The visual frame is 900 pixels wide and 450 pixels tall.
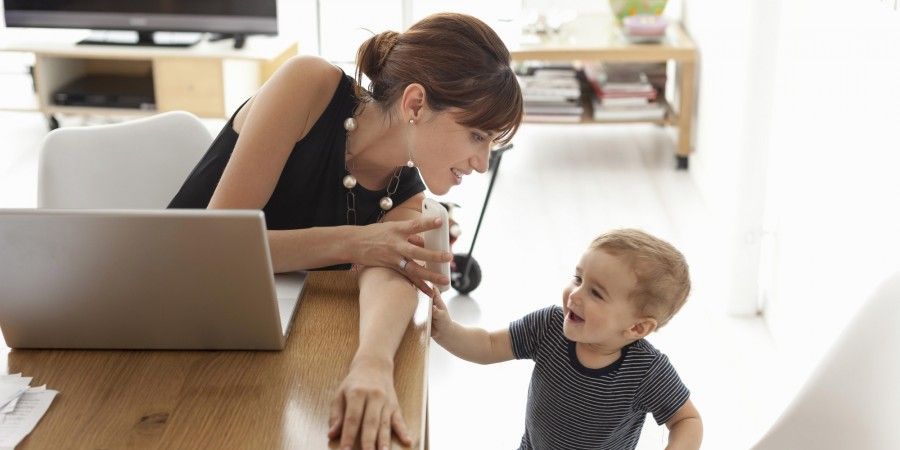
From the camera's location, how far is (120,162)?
82.4 inches

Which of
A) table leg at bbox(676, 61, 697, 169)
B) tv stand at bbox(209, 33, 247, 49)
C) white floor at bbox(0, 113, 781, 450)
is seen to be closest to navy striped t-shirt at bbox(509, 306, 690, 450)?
white floor at bbox(0, 113, 781, 450)

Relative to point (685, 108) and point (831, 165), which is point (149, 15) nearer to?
point (685, 108)

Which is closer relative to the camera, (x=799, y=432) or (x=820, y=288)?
(x=799, y=432)

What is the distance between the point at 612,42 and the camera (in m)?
4.41

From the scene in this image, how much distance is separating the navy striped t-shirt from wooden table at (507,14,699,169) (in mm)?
2667

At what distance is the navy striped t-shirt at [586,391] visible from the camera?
1.63 metres

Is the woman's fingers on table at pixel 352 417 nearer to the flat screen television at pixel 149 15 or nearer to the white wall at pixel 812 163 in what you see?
the white wall at pixel 812 163

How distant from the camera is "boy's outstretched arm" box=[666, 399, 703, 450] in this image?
159 centimetres

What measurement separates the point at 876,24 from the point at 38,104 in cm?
377

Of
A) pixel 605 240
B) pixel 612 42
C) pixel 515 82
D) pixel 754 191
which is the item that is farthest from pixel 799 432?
pixel 612 42

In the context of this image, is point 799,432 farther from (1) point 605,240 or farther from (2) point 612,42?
(2) point 612,42

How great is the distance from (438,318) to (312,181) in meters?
→ 0.36

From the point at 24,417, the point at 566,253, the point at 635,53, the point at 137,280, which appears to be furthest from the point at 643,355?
the point at 635,53

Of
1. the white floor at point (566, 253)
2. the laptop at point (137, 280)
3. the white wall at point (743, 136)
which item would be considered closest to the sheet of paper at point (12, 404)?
the laptop at point (137, 280)
